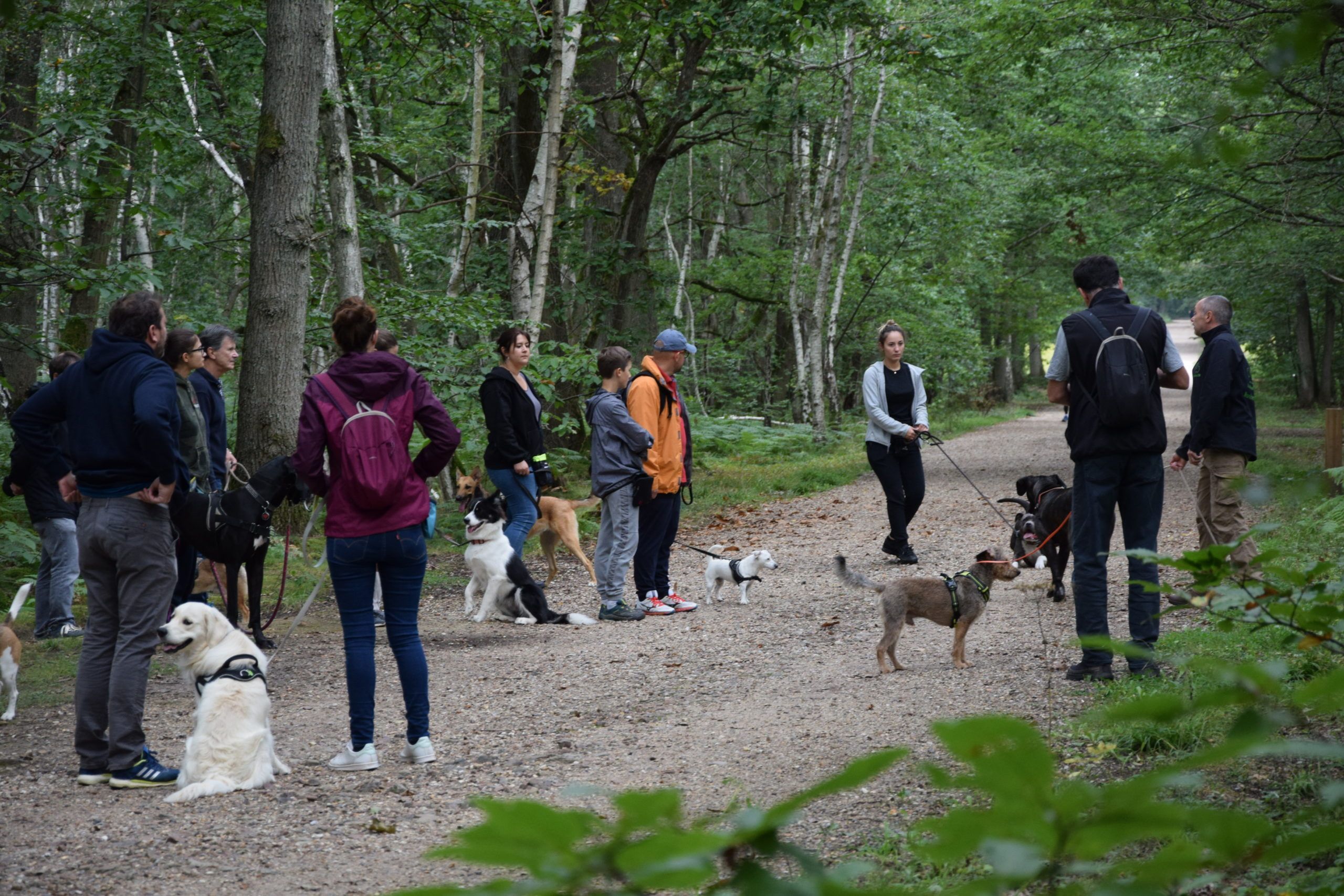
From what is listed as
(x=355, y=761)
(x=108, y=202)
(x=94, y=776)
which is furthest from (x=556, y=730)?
(x=108, y=202)

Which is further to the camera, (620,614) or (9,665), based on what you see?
(620,614)

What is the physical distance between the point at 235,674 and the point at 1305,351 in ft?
111

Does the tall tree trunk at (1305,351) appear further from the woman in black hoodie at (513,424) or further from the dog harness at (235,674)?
the dog harness at (235,674)

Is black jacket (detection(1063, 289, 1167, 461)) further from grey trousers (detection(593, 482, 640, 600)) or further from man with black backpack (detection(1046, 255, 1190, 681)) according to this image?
grey trousers (detection(593, 482, 640, 600))

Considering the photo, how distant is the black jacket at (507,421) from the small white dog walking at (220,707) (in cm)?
404

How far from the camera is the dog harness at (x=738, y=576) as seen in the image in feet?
33.2

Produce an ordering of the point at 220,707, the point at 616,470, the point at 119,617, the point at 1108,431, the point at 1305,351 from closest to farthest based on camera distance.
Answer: the point at 220,707, the point at 119,617, the point at 1108,431, the point at 616,470, the point at 1305,351

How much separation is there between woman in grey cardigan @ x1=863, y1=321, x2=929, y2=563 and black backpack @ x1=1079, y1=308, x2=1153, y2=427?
4.38 metres

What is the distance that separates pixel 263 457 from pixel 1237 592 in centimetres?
944

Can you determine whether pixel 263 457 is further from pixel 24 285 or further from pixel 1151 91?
pixel 1151 91

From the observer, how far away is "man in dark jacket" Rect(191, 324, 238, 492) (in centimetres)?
800

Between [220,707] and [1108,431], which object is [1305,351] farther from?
[220,707]

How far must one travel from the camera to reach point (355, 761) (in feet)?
18.9

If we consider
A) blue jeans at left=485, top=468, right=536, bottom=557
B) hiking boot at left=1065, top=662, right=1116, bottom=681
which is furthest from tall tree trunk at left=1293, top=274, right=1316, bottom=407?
hiking boot at left=1065, top=662, right=1116, bottom=681
